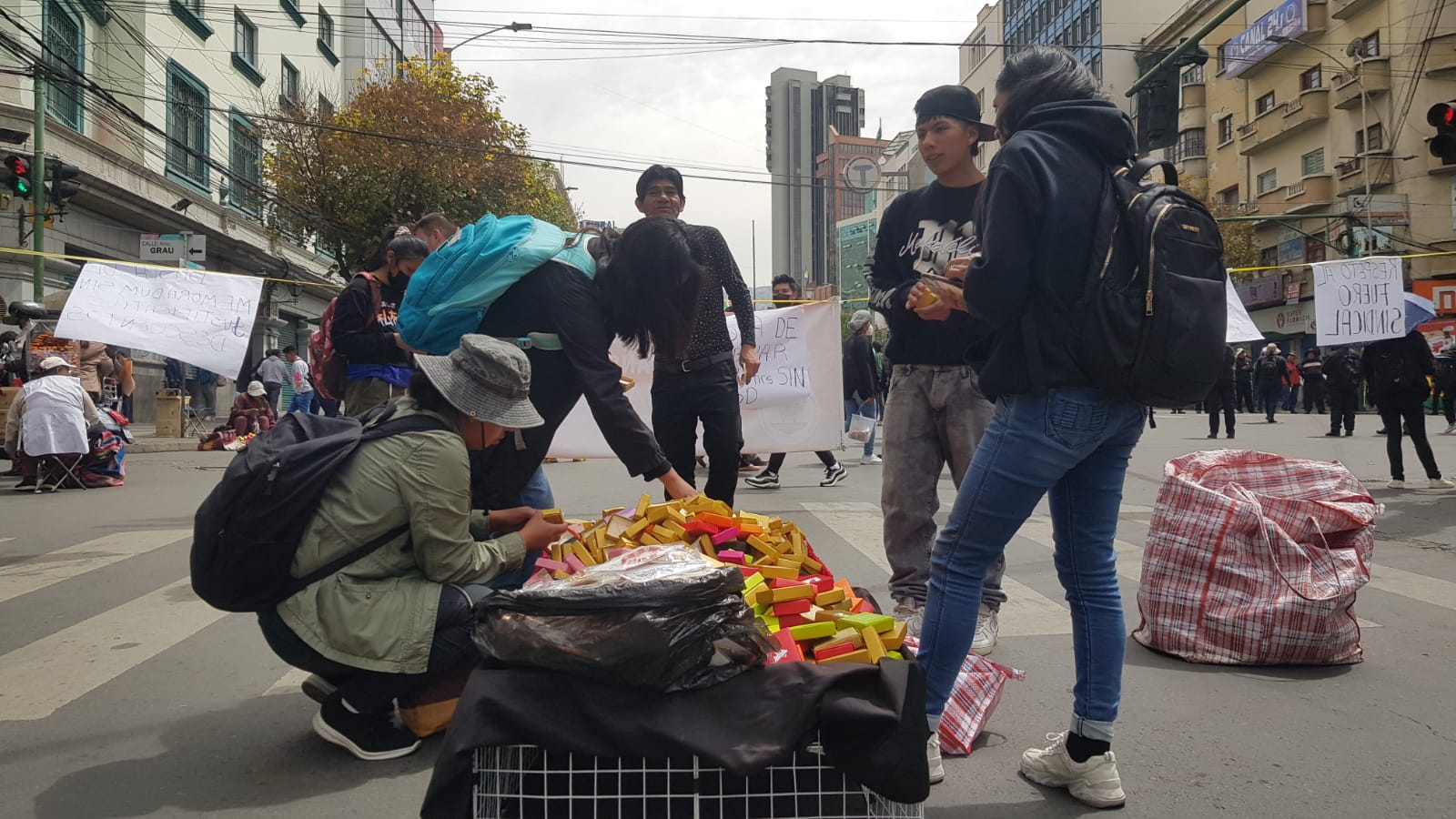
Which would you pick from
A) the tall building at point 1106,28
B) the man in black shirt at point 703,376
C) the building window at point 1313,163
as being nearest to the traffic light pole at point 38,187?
the man in black shirt at point 703,376

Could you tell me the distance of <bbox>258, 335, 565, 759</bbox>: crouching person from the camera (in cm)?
284

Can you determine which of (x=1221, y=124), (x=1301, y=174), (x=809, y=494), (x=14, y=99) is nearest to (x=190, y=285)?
(x=809, y=494)

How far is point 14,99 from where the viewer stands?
18.8 meters

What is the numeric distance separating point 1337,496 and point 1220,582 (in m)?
0.58

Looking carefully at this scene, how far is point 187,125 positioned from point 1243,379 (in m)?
26.0

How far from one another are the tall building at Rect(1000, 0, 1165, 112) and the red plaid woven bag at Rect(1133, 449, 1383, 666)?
5249 cm

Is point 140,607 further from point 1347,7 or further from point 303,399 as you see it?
point 1347,7

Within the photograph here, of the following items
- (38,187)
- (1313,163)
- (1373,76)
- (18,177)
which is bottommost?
(18,177)

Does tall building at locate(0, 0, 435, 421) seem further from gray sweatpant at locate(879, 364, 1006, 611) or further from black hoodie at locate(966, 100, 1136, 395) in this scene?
black hoodie at locate(966, 100, 1136, 395)

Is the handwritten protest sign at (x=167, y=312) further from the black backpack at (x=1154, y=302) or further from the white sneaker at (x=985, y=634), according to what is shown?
the black backpack at (x=1154, y=302)

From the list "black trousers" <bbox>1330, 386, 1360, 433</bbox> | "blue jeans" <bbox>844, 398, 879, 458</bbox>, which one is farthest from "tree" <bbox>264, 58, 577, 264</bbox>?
"black trousers" <bbox>1330, 386, 1360, 433</bbox>

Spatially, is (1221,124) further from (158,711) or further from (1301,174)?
(158,711)

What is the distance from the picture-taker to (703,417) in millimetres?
4352

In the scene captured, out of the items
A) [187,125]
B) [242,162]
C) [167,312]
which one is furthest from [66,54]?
[167,312]
